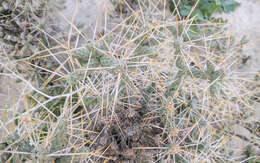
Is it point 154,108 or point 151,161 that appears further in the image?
point 154,108

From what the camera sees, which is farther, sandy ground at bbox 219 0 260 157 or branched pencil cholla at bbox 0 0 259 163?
sandy ground at bbox 219 0 260 157

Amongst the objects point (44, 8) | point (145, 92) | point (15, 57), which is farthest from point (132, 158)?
point (44, 8)

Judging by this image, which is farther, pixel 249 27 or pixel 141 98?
pixel 249 27

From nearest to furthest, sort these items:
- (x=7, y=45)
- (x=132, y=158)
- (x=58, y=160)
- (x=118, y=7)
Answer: (x=58, y=160) → (x=132, y=158) → (x=7, y=45) → (x=118, y=7)

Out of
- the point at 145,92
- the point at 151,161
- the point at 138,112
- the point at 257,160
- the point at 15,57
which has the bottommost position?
the point at 257,160

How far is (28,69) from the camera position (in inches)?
84.4

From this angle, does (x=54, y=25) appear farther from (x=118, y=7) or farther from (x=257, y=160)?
(x=257, y=160)

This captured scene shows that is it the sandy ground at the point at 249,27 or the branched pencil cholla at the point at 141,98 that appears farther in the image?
the sandy ground at the point at 249,27

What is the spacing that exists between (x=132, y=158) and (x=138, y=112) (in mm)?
341

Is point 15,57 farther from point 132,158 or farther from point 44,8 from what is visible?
point 132,158

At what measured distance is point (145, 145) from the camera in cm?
163

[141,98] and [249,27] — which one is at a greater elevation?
[249,27]

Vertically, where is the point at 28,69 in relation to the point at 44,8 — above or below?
below

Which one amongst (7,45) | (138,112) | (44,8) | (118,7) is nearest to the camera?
(138,112)
